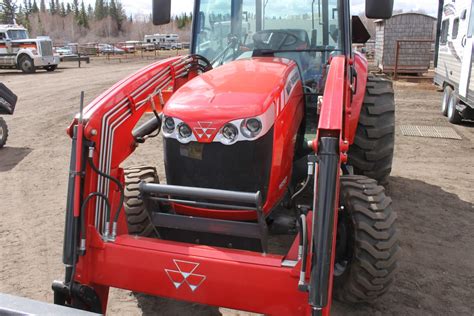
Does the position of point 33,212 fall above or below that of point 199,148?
below

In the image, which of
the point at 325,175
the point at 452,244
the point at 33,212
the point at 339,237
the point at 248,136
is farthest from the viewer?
the point at 33,212

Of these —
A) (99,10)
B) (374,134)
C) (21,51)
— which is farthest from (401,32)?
(99,10)

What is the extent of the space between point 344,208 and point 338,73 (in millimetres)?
868

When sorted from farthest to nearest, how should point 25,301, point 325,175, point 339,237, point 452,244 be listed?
point 452,244, point 339,237, point 325,175, point 25,301

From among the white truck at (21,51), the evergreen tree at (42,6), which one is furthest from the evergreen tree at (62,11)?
the white truck at (21,51)

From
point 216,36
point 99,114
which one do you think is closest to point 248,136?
point 99,114

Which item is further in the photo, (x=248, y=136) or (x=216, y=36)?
(x=216, y=36)

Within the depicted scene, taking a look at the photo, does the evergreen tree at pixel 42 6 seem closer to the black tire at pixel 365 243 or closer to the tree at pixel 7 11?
the tree at pixel 7 11

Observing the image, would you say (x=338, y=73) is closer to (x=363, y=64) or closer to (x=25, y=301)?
(x=363, y=64)

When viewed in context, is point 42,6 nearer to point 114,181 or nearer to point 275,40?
point 275,40

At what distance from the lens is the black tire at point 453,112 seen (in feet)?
30.5

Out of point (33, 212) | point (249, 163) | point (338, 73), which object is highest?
point (338, 73)

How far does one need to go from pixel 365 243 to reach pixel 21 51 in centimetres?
2532

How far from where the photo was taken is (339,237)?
3.03 m
